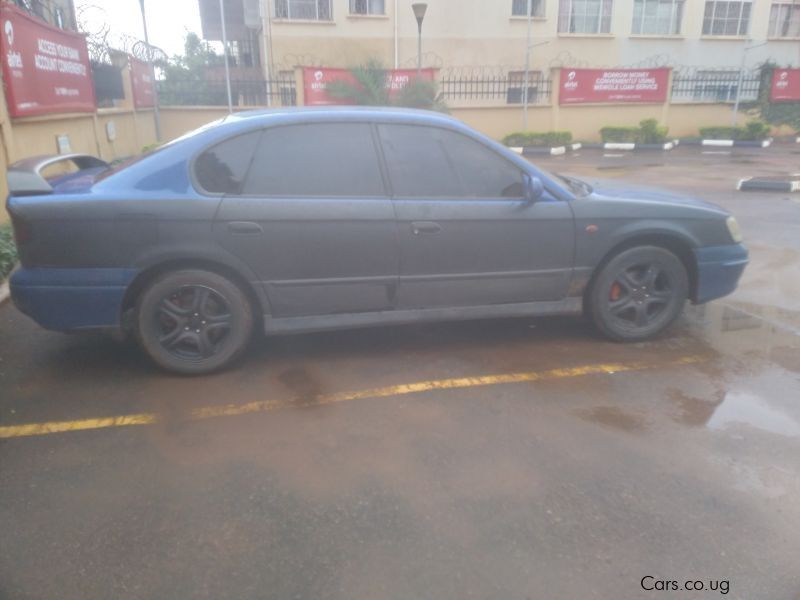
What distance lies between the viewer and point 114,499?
9.41 ft

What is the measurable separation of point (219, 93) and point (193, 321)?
1629 centimetres

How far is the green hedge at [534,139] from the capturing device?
19656mm

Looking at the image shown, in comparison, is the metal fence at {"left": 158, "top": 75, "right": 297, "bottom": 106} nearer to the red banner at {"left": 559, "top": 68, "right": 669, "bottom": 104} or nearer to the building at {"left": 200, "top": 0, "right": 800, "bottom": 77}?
the building at {"left": 200, "top": 0, "right": 800, "bottom": 77}

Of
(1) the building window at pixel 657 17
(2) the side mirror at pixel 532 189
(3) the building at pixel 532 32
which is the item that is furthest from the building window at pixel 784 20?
(2) the side mirror at pixel 532 189

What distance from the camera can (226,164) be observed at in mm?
3986

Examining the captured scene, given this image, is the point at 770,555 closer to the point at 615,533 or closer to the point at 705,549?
Result: the point at 705,549

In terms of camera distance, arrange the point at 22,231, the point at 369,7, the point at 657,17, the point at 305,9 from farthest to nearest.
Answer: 1. the point at 657,17
2. the point at 369,7
3. the point at 305,9
4. the point at 22,231

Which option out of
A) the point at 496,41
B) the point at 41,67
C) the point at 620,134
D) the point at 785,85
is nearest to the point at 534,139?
the point at 620,134

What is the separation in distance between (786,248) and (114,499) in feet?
24.0

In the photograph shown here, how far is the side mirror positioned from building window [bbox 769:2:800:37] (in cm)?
2896

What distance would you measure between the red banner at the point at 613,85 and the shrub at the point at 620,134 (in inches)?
46.5

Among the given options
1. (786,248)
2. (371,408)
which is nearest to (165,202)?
(371,408)

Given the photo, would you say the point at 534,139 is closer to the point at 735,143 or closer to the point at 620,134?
the point at 620,134

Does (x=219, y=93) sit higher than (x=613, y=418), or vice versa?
(x=219, y=93)
